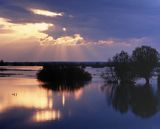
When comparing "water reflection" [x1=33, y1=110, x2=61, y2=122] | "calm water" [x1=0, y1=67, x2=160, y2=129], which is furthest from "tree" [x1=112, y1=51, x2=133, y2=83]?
"water reflection" [x1=33, y1=110, x2=61, y2=122]

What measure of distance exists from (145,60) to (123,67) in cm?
430

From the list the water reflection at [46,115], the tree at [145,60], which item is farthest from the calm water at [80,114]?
the tree at [145,60]

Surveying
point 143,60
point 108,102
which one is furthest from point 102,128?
point 143,60

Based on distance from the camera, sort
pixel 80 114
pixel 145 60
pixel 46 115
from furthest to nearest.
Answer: pixel 145 60 < pixel 80 114 < pixel 46 115

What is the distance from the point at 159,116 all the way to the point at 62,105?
10.1 meters

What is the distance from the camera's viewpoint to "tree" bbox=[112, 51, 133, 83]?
70.2 metres

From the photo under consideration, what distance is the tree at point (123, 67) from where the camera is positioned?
70.2 m

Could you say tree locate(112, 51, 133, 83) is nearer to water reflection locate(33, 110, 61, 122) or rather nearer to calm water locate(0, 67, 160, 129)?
calm water locate(0, 67, 160, 129)

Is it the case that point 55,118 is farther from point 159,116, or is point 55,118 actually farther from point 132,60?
point 132,60

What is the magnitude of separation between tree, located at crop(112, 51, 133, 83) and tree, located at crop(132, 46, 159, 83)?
1398mm

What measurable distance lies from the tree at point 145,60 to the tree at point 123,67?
4.59 ft

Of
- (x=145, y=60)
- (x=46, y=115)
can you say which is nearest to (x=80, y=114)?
(x=46, y=115)

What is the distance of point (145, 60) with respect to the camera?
6825 cm

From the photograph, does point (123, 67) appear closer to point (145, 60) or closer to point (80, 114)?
point (145, 60)
